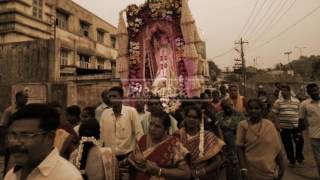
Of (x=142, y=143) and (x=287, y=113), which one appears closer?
(x=142, y=143)

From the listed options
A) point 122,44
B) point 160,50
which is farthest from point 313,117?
point 122,44

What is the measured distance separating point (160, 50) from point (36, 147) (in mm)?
11442

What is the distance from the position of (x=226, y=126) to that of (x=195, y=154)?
6.51 feet

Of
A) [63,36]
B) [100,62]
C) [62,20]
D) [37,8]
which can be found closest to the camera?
[37,8]

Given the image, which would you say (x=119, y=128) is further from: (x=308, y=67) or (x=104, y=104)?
(x=308, y=67)

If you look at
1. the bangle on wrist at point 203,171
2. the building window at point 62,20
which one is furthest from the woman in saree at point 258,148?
the building window at point 62,20

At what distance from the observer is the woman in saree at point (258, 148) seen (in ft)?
12.2

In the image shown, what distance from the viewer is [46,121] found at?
1.83 metres

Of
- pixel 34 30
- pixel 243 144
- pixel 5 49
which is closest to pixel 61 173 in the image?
pixel 243 144

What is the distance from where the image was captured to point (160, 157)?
3.01 m

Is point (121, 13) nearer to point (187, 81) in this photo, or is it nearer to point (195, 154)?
point (187, 81)

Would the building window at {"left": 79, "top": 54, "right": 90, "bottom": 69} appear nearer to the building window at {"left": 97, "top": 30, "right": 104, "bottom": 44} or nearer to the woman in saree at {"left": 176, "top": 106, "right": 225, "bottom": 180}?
the building window at {"left": 97, "top": 30, "right": 104, "bottom": 44}

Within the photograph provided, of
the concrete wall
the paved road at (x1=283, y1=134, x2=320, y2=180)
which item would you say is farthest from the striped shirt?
the concrete wall

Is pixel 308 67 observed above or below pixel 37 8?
below
